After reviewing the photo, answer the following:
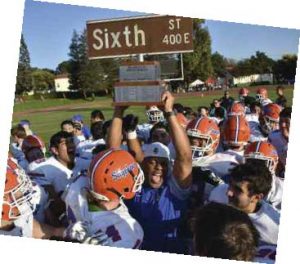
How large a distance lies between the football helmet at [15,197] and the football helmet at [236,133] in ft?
7.26

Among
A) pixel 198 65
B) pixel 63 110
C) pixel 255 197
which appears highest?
pixel 198 65

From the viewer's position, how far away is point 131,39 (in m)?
4.14

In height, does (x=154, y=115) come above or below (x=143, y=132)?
above

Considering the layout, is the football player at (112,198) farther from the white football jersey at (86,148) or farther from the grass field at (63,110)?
the grass field at (63,110)

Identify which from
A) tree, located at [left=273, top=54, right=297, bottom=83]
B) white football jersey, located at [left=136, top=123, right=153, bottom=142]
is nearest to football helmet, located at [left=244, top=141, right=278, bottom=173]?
white football jersey, located at [left=136, top=123, right=153, bottom=142]

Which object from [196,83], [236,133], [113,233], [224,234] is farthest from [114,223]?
[196,83]

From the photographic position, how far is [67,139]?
5.15 metres

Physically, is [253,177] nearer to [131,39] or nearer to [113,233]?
[113,233]

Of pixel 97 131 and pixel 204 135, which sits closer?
pixel 204 135

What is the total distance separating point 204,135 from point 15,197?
2.03 m

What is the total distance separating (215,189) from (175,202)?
1.13 feet

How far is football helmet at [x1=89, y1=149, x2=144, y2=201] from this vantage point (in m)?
3.25

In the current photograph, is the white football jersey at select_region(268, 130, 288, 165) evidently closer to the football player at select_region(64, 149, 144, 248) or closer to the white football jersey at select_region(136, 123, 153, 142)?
the white football jersey at select_region(136, 123, 153, 142)

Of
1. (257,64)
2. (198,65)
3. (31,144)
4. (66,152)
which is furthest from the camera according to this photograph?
(198,65)
